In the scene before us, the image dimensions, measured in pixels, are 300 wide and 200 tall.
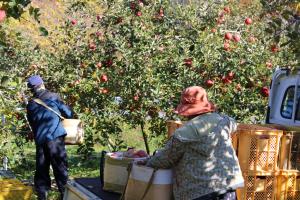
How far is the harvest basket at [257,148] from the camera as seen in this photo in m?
4.90

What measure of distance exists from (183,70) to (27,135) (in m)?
2.63

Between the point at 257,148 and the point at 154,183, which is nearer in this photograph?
the point at 154,183

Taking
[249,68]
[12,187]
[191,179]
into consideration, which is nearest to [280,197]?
[191,179]

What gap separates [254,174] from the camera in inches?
194

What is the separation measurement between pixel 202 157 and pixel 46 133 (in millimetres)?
2966

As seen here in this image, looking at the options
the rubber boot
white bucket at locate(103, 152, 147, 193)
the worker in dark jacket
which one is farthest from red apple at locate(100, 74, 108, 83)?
white bucket at locate(103, 152, 147, 193)

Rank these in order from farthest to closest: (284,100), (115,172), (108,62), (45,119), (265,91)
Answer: (108,62), (265,91), (284,100), (45,119), (115,172)

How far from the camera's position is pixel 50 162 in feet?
22.0

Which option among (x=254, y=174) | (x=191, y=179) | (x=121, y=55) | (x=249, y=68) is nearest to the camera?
→ (x=191, y=179)

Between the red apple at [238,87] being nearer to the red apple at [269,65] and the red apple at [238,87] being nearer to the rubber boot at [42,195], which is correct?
the red apple at [269,65]

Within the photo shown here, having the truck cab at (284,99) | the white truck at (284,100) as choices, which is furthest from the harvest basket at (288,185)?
the truck cab at (284,99)

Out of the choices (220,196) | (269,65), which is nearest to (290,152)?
(220,196)

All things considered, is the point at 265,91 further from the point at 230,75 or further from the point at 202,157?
the point at 202,157

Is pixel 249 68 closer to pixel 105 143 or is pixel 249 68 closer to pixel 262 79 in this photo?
pixel 262 79
